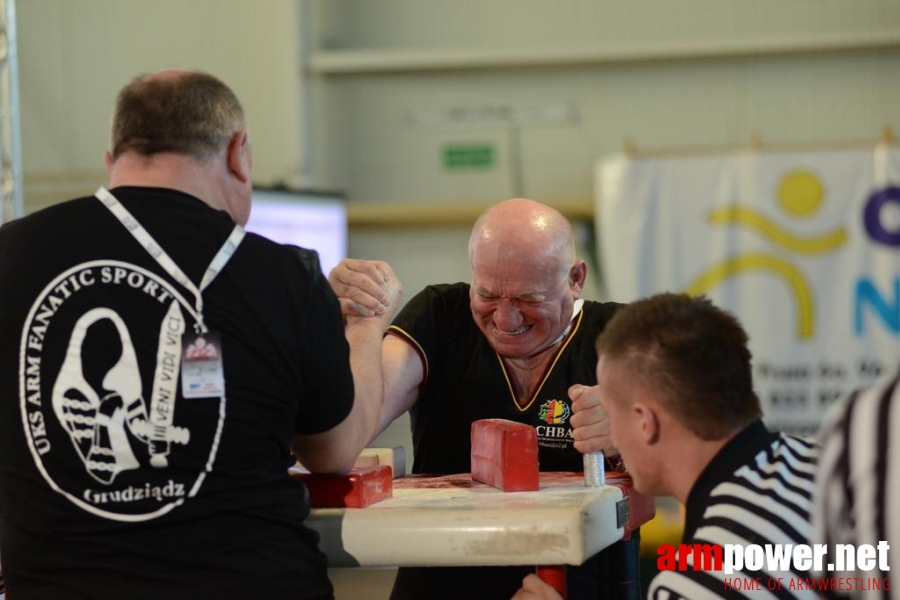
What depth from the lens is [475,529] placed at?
65.3 inches

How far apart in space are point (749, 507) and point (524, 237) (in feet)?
3.22

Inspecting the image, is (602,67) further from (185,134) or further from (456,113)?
(185,134)

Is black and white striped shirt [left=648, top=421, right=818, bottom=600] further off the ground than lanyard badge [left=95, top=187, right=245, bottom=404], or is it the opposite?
lanyard badge [left=95, top=187, right=245, bottom=404]

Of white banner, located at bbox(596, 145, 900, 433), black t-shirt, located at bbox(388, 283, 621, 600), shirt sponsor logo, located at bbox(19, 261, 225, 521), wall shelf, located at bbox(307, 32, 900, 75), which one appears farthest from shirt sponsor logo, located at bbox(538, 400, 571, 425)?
wall shelf, located at bbox(307, 32, 900, 75)

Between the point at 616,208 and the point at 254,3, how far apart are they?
2247 millimetres

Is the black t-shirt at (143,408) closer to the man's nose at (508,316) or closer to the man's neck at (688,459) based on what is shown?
the man's neck at (688,459)

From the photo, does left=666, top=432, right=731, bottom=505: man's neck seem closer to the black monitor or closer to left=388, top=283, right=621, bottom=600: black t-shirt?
left=388, top=283, right=621, bottom=600: black t-shirt

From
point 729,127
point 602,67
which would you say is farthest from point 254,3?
Answer: point 729,127

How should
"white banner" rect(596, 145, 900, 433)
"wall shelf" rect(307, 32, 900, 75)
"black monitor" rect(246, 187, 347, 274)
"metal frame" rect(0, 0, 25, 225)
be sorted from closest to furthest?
1. "metal frame" rect(0, 0, 25, 225)
2. "black monitor" rect(246, 187, 347, 274)
3. "white banner" rect(596, 145, 900, 433)
4. "wall shelf" rect(307, 32, 900, 75)

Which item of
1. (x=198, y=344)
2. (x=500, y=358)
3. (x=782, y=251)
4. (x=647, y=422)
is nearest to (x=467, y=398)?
(x=500, y=358)

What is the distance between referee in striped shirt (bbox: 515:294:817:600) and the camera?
5.00 feet

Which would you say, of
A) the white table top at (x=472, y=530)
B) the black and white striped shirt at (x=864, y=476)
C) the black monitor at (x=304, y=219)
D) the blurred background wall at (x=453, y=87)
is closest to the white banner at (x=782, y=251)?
the blurred background wall at (x=453, y=87)

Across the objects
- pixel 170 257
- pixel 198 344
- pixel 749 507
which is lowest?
pixel 749 507

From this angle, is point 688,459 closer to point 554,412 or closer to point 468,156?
point 554,412
